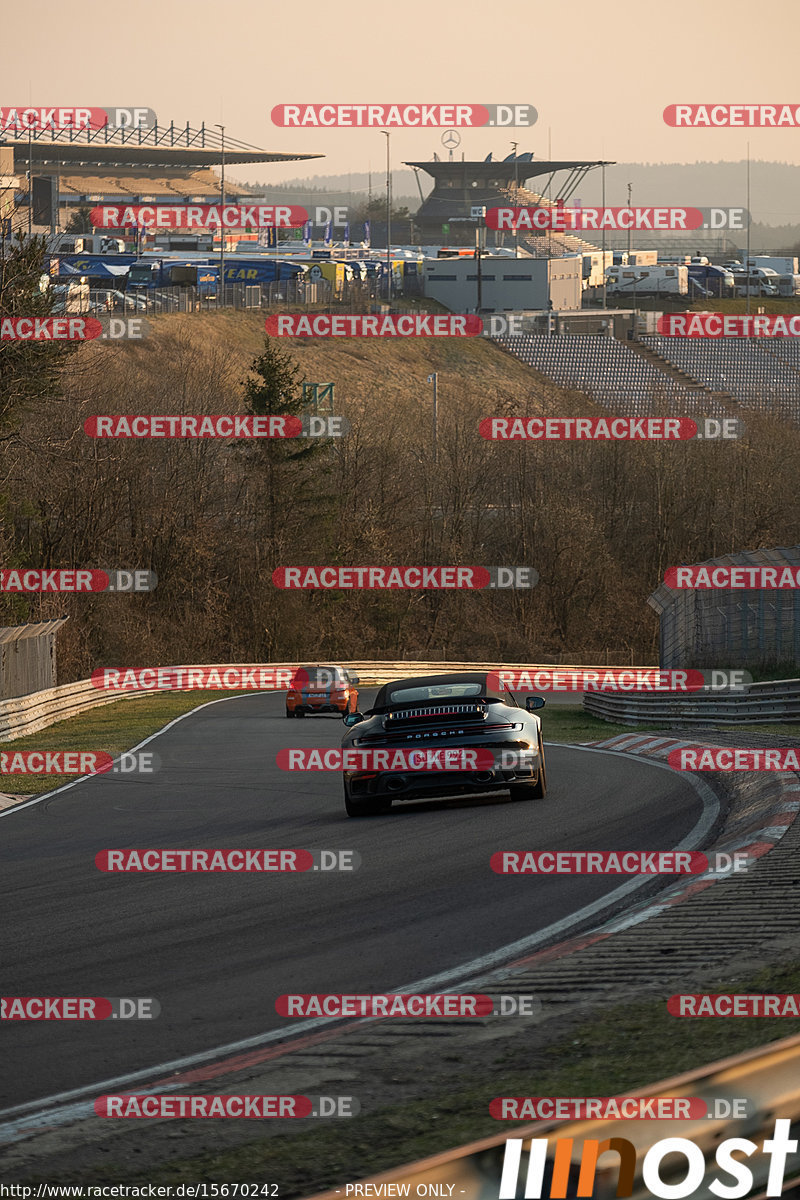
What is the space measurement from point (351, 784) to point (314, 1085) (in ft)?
26.9

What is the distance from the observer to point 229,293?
107250 millimetres

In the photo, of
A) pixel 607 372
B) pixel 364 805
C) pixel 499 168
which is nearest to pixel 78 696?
pixel 364 805

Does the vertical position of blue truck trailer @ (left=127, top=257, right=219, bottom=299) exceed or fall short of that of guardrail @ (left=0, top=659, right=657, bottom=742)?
it exceeds it

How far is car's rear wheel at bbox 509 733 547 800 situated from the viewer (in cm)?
1405

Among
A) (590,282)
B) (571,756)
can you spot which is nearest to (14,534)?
(571,756)

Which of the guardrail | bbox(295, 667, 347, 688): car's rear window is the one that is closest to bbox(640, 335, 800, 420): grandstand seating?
the guardrail

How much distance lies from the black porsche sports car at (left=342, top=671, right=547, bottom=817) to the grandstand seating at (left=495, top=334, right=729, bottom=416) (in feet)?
235

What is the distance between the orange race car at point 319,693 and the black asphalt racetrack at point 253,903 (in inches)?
628

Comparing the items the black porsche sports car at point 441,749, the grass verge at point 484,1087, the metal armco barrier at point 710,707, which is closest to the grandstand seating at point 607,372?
the metal armco barrier at point 710,707

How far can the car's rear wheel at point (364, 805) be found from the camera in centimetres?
1373

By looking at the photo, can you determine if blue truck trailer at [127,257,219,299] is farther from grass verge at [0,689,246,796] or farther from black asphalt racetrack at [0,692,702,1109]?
black asphalt racetrack at [0,692,702,1109]

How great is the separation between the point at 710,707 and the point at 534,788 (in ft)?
38.0

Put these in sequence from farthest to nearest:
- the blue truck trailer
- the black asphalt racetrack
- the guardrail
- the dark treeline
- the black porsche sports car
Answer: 1. the blue truck trailer
2. the dark treeline
3. the guardrail
4. the black porsche sports car
5. the black asphalt racetrack

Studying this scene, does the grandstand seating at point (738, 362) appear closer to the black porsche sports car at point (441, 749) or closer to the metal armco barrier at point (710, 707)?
the metal armco barrier at point (710, 707)
